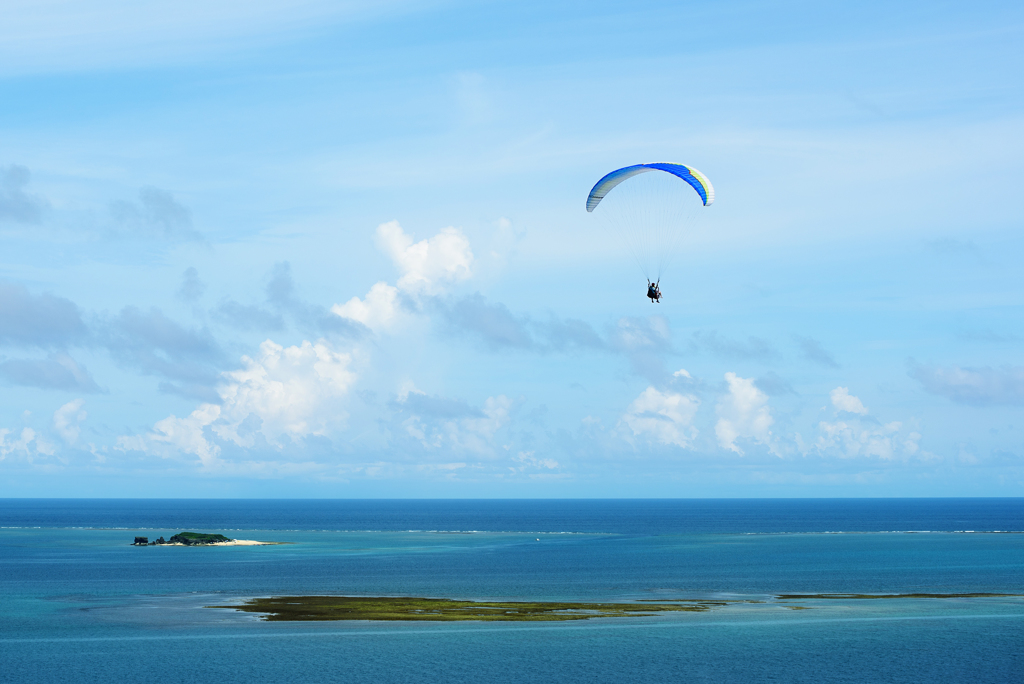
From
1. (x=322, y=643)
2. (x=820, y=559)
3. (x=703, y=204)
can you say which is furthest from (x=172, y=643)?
(x=820, y=559)

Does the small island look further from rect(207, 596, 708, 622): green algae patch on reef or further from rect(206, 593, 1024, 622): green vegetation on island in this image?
rect(207, 596, 708, 622): green algae patch on reef

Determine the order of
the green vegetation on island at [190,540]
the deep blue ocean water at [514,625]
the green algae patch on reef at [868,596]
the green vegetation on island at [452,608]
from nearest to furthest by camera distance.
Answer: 1. the deep blue ocean water at [514,625]
2. the green vegetation on island at [452,608]
3. the green algae patch on reef at [868,596]
4. the green vegetation on island at [190,540]

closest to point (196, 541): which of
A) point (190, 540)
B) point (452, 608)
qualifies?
point (190, 540)

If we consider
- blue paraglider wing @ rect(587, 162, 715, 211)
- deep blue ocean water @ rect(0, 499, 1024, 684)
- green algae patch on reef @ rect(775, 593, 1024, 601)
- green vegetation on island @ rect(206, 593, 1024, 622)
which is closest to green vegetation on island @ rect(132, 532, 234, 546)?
deep blue ocean water @ rect(0, 499, 1024, 684)

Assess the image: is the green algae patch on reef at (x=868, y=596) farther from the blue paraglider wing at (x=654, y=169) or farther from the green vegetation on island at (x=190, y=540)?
the green vegetation on island at (x=190, y=540)

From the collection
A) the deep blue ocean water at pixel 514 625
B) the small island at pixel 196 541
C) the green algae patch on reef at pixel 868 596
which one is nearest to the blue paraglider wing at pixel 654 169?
the deep blue ocean water at pixel 514 625

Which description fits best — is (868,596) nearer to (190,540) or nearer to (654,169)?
(654,169)

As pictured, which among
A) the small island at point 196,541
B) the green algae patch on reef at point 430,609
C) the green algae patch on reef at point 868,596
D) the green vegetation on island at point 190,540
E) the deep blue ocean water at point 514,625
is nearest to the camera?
the deep blue ocean water at point 514,625
